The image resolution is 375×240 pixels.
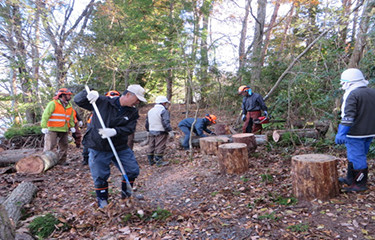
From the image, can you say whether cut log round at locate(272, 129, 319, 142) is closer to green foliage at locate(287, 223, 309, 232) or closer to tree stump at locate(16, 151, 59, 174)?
green foliage at locate(287, 223, 309, 232)

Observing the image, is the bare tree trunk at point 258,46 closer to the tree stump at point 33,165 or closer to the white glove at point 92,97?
the white glove at point 92,97

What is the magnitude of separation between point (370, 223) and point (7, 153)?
8.78 meters

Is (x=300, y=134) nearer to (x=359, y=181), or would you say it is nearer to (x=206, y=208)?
(x=359, y=181)

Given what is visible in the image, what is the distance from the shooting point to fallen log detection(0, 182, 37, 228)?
11.8ft

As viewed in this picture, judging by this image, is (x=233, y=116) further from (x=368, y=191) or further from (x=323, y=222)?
(x=323, y=222)

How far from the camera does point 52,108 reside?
626 cm

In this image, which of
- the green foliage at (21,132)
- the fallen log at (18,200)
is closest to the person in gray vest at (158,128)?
the fallen log at (18,200)

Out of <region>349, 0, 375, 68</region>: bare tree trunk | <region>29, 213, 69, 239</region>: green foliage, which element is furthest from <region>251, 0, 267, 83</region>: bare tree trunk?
<region>29, 213, 69, 239</region>: green foliage

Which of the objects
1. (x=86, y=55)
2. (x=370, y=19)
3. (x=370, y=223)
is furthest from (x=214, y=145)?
(x=86, y=55)

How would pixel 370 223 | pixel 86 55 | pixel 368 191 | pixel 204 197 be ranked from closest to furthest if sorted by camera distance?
pixel 370 223
pixel 368 191
pixel 204 197
pixel 86 55

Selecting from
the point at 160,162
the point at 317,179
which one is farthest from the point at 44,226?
the point at 317,179

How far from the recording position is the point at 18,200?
4023mm

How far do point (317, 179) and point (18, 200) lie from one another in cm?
485

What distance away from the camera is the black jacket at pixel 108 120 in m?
3.66
